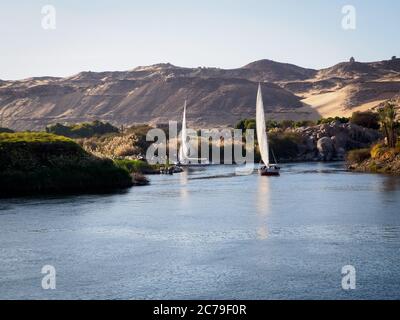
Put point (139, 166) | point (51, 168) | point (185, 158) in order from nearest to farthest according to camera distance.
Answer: point (51, 168) < point (139, 166) < point (185, 158)

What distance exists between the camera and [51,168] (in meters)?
71.8

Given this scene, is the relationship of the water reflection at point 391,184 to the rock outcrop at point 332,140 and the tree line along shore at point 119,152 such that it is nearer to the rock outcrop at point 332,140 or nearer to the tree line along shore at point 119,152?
the tree line along shore at point 119,152

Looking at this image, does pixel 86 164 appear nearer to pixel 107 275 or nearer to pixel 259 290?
pixel 107 275

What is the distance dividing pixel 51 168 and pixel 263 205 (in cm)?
2582

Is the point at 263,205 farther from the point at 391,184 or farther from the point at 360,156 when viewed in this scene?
the point at 360,156

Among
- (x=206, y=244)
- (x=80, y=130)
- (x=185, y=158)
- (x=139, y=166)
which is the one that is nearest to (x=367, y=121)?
(x=185, y=158)

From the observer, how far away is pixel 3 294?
29.4 meters

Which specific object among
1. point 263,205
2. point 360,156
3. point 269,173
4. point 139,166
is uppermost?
point 360,156

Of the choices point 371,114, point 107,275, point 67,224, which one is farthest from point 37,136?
point 371,114

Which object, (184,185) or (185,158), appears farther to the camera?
(185,158)

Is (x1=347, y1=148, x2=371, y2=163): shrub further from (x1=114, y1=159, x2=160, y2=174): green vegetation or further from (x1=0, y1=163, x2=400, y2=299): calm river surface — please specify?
(x1=0, y1=163, x2=400, y2=299): calm river surface

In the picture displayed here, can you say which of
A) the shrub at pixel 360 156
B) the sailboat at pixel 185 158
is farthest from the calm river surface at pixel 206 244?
the sailboat at pixel 185 158

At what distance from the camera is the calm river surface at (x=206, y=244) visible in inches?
1186

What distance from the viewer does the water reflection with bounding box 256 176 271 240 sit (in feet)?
143
